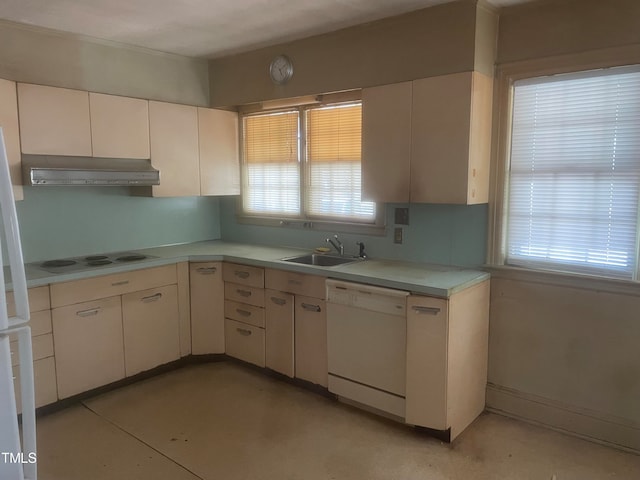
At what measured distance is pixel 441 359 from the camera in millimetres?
2795

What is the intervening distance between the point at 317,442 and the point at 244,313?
4.44ft

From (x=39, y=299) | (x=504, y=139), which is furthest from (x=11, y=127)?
(x=504, y=139)

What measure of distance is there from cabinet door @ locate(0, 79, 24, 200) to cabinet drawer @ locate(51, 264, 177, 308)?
2.30 ft

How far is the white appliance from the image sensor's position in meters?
1.66

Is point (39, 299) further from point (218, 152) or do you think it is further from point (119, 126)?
point (218, 152)

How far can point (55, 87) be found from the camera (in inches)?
132

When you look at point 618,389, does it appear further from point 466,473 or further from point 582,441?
point 466,473

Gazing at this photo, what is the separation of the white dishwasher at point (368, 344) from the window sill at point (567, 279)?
74 centimetres

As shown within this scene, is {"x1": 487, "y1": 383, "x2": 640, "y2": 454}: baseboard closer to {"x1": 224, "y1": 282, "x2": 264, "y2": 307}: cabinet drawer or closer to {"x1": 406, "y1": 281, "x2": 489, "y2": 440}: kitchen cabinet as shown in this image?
{"x1": 406, "y1": 281, "x2": 489, "y2": 440}: kitchen cabinet

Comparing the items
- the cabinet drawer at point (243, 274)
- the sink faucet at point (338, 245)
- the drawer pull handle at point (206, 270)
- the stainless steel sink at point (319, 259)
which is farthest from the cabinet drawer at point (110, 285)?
the sink faucet at point (338, 245)

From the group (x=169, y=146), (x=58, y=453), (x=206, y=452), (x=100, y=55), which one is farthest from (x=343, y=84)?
(x=58, y=453)

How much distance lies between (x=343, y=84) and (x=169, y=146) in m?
1.62

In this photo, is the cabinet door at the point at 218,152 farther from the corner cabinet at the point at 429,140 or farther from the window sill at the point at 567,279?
Result: the window sill at the point at 567,279

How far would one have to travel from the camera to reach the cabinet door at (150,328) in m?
3.59
